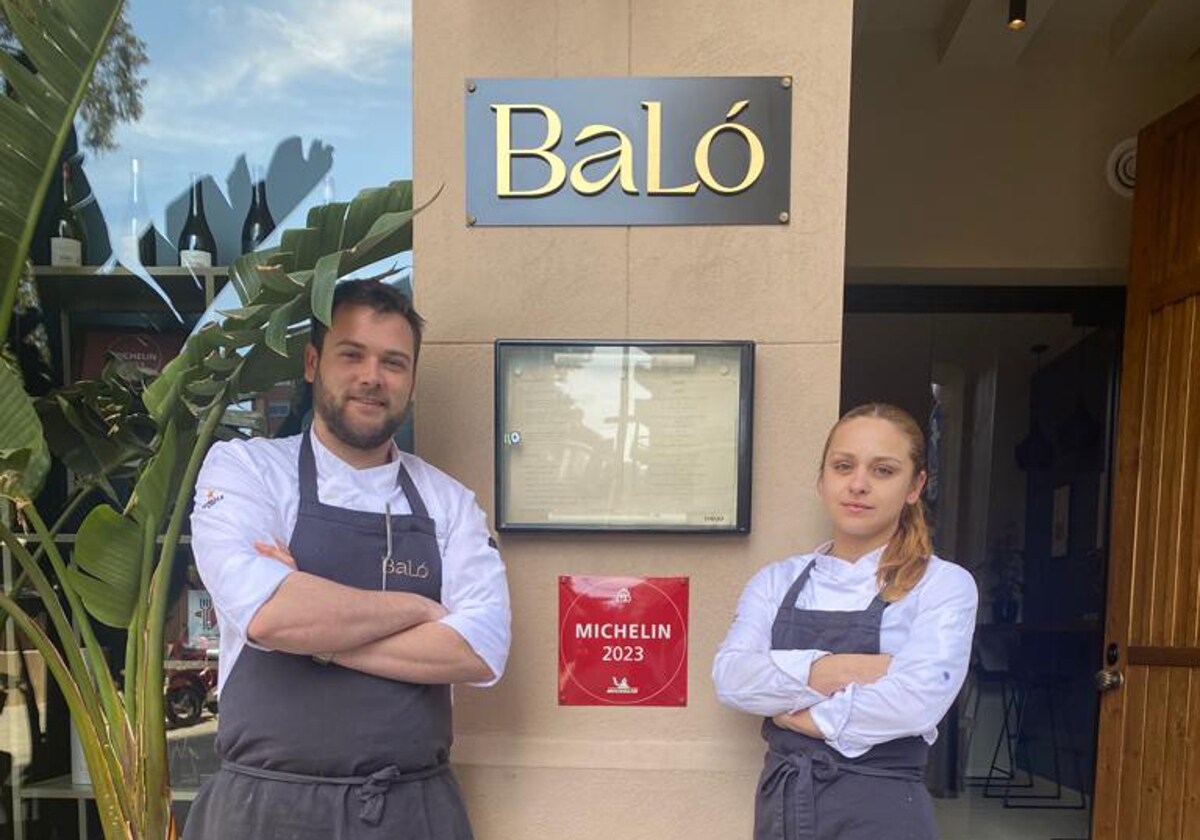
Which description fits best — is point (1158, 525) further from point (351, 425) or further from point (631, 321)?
point (351, 425)

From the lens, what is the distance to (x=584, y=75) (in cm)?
217

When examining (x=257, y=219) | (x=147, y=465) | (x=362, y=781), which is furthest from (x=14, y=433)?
(x=257, y=219)

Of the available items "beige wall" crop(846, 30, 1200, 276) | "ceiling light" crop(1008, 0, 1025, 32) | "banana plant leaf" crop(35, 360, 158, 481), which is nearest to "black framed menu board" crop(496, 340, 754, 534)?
"banana plant leaf" crop(35, 360, 158, 481)

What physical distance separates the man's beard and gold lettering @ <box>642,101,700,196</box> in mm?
951

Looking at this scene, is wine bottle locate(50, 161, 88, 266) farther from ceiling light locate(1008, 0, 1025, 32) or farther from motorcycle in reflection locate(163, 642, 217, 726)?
ceiling light locate(1008, 0, 1025, 32)

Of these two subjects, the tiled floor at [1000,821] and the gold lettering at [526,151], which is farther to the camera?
the tiled floor at [1000,821]

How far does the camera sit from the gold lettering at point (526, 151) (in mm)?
2170

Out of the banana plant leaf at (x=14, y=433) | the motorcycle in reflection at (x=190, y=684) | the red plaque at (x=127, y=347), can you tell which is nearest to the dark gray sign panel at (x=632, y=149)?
the banana plant leaf at (x=14, y=433)

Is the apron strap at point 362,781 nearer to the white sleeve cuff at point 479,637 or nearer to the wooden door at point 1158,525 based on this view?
the white sleeve cuff at point 479,637

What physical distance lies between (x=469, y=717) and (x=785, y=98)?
2019 mm

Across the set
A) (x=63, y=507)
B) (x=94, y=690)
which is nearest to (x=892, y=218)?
(x=94, y=690)

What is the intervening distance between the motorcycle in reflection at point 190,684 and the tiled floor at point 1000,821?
3.63m

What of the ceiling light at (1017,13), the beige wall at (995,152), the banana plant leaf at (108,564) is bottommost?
the banana plant leaf at (108,564)

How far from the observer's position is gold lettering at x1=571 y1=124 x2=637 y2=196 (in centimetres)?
216
